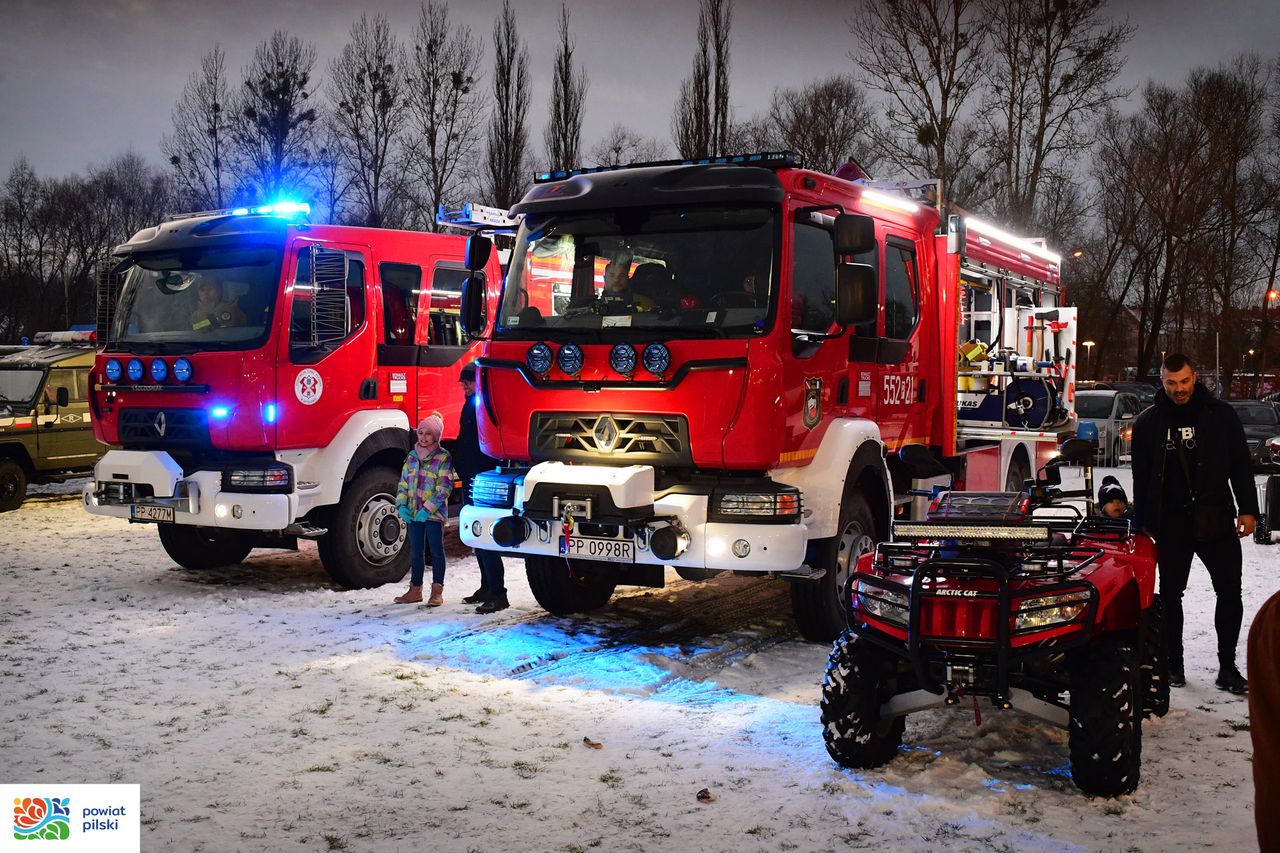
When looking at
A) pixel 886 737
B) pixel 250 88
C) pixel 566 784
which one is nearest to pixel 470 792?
pixel 566 784

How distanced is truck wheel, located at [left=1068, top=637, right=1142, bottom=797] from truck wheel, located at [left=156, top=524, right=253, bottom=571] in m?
7.85

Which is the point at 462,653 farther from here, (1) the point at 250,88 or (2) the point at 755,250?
(1) the point at 250,88

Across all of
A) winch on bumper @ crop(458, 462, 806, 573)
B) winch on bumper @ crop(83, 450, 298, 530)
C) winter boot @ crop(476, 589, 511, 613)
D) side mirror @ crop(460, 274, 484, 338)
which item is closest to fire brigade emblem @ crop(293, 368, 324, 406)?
winch on bumper @ crop(83, 450, 298, 530)

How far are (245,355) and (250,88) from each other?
85.8ft

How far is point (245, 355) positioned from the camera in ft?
31.1

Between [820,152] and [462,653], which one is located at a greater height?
[820,152]

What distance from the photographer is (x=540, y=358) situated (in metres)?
7.71

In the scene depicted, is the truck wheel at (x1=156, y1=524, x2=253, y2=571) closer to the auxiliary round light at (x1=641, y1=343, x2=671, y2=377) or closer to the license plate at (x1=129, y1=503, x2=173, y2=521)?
the license plate at (x1=129, y1=503, x2=173, y2=521)

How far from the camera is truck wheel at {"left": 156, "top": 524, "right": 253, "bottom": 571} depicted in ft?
36.0

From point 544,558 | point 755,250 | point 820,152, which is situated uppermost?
point 820,152

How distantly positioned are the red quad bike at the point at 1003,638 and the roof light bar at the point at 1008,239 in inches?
197

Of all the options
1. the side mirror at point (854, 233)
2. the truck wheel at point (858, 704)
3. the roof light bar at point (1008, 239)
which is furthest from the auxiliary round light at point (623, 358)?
the roof light bar at point (1008, 239)

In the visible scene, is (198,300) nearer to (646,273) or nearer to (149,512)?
(149,512)

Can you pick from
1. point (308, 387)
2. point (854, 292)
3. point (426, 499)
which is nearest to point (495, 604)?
point (426, 499)
